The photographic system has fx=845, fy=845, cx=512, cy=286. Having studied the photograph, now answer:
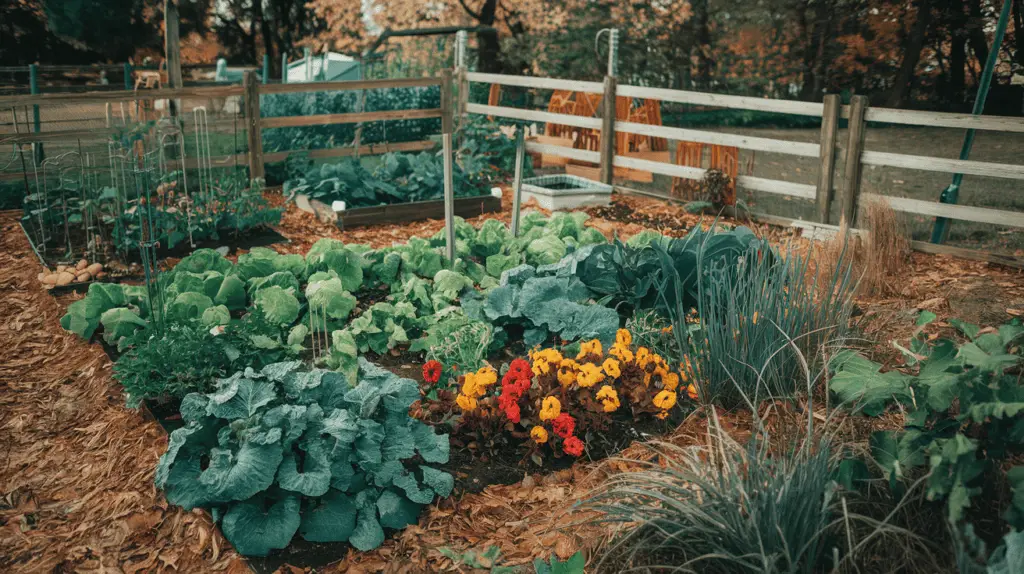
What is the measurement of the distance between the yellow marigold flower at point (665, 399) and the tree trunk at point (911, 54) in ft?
28.8

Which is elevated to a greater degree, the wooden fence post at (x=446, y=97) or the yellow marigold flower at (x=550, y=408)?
the wooden fence post at (x=446, y=97)

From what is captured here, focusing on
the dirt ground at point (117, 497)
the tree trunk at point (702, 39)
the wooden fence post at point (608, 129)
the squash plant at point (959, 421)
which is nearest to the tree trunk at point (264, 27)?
the tree trunk at point (702, 39)

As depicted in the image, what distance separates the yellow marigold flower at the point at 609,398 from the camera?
317 cm

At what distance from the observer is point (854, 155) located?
21.5ft

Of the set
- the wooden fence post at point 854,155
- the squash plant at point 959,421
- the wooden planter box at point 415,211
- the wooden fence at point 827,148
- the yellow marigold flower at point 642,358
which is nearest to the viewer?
the squash plant at point 959,421

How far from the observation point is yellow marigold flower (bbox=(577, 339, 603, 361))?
3443mm

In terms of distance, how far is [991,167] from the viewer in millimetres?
5820

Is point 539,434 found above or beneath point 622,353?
beneath

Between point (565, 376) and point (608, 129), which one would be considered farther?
point (608, 129)

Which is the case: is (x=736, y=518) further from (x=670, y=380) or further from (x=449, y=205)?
(x=449, y=205)

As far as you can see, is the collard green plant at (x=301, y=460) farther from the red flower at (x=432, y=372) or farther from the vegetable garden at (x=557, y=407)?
the red flower at (x=432, y=372)

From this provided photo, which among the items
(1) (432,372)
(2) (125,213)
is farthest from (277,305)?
(2) (125,213)

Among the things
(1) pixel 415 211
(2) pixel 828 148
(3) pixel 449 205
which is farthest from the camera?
(1) pixel 415 211

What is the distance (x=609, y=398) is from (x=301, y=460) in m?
1.15
